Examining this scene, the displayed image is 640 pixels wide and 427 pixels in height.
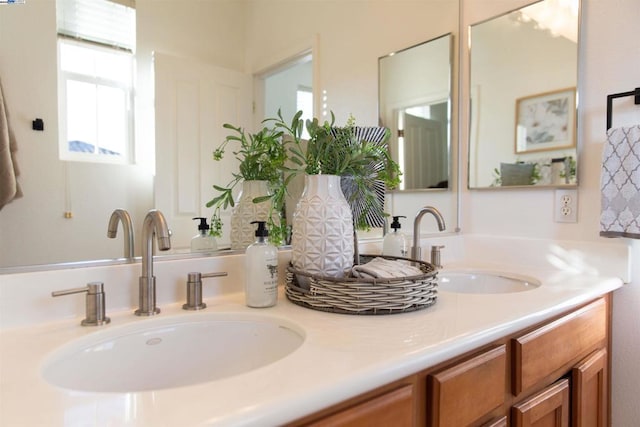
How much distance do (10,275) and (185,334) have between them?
0.35 meters

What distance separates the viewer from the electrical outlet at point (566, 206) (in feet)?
4.76

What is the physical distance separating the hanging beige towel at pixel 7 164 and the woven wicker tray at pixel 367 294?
63 centimetres

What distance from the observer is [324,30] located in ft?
4.76

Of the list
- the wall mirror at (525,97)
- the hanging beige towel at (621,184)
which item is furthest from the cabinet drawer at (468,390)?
the wall mirror at (525,97)

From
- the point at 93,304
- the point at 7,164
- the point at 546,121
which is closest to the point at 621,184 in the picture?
the point at 546,121

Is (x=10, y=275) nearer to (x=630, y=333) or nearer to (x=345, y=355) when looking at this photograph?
(x=345, y=355)

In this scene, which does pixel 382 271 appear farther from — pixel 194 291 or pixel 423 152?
pixel 423 152

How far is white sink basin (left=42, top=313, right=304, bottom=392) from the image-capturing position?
707mm

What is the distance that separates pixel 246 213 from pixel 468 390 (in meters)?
0.70

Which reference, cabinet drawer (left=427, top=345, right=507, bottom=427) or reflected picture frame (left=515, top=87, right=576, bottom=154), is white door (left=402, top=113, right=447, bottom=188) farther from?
cabinet drawer (left=427, top=345, right=507, bottom=427)

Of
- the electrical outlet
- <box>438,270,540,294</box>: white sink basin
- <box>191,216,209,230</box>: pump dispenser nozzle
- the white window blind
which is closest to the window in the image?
the white window blind

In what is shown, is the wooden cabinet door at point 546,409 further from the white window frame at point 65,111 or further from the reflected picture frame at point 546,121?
the white window frame at point 65,111

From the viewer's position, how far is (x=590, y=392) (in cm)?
117

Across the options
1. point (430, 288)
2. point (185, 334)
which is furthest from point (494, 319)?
point (185, 334)
